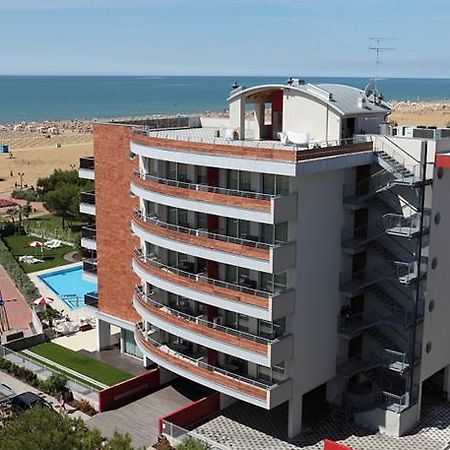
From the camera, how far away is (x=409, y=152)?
120ft

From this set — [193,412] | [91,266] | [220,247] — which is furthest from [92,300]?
[220,247]

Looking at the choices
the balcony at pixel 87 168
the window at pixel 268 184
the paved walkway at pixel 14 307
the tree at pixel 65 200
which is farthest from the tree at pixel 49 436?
the tree at pixel 65 200

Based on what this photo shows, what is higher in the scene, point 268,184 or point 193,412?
point 268,184

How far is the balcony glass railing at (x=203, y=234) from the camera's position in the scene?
3444 cm

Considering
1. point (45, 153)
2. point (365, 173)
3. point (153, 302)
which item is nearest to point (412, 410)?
point (365, 173)

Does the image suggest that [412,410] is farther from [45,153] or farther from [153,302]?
[45,153]

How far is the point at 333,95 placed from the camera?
39.0m

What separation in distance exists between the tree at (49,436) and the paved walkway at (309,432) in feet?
28.7

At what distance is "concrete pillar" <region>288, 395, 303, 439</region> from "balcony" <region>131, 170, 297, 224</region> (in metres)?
10.2

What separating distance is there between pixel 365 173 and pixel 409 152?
2636mm

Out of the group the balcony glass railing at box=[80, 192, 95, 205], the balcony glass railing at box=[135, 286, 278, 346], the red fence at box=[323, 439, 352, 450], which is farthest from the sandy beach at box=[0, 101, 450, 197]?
the red fence at box=[323, 439, 352, 450]

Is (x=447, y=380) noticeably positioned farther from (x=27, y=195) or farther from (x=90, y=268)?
(x=27, y=195)

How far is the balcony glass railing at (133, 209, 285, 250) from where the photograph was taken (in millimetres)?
34438

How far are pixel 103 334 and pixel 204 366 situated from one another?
14146mm
